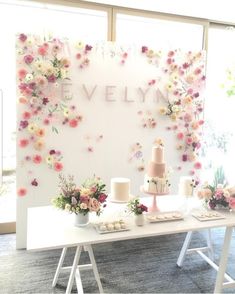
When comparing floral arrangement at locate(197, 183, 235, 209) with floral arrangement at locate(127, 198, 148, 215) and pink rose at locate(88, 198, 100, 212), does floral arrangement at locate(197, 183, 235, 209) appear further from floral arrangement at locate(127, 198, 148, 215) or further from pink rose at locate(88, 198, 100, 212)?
pink rose at locate(88, 198, 100, 212)

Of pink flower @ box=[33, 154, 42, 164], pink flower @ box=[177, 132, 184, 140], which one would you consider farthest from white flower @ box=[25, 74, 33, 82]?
pink flower @ box=[177, 132, 184, 140]

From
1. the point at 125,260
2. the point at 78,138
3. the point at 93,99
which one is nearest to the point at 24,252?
the point at 125,260

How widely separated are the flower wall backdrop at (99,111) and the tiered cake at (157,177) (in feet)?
3.67

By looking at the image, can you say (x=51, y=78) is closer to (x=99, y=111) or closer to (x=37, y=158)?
(x=99, y=111)

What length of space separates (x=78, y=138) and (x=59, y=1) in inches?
61.1

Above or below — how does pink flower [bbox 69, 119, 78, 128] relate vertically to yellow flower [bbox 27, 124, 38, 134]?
above

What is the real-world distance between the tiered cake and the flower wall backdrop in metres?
1.12

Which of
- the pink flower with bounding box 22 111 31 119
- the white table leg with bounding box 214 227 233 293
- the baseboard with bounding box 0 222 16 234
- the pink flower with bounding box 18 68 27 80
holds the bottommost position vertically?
the baseboard with bounding box 0 222 16 234

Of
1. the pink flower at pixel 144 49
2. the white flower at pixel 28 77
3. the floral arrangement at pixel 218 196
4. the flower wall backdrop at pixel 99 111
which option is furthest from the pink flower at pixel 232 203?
the white flower at pixel 28 77

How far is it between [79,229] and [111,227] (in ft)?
0.72

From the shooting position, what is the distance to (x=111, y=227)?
1985 millimetres

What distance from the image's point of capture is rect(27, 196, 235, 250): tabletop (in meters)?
1.81

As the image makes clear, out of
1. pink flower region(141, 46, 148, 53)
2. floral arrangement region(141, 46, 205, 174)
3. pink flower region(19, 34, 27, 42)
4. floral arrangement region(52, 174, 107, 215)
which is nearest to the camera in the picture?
floral arrangement region(52, 174, 107, 215)

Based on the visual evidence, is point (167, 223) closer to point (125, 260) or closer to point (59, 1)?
point (125, 260)
